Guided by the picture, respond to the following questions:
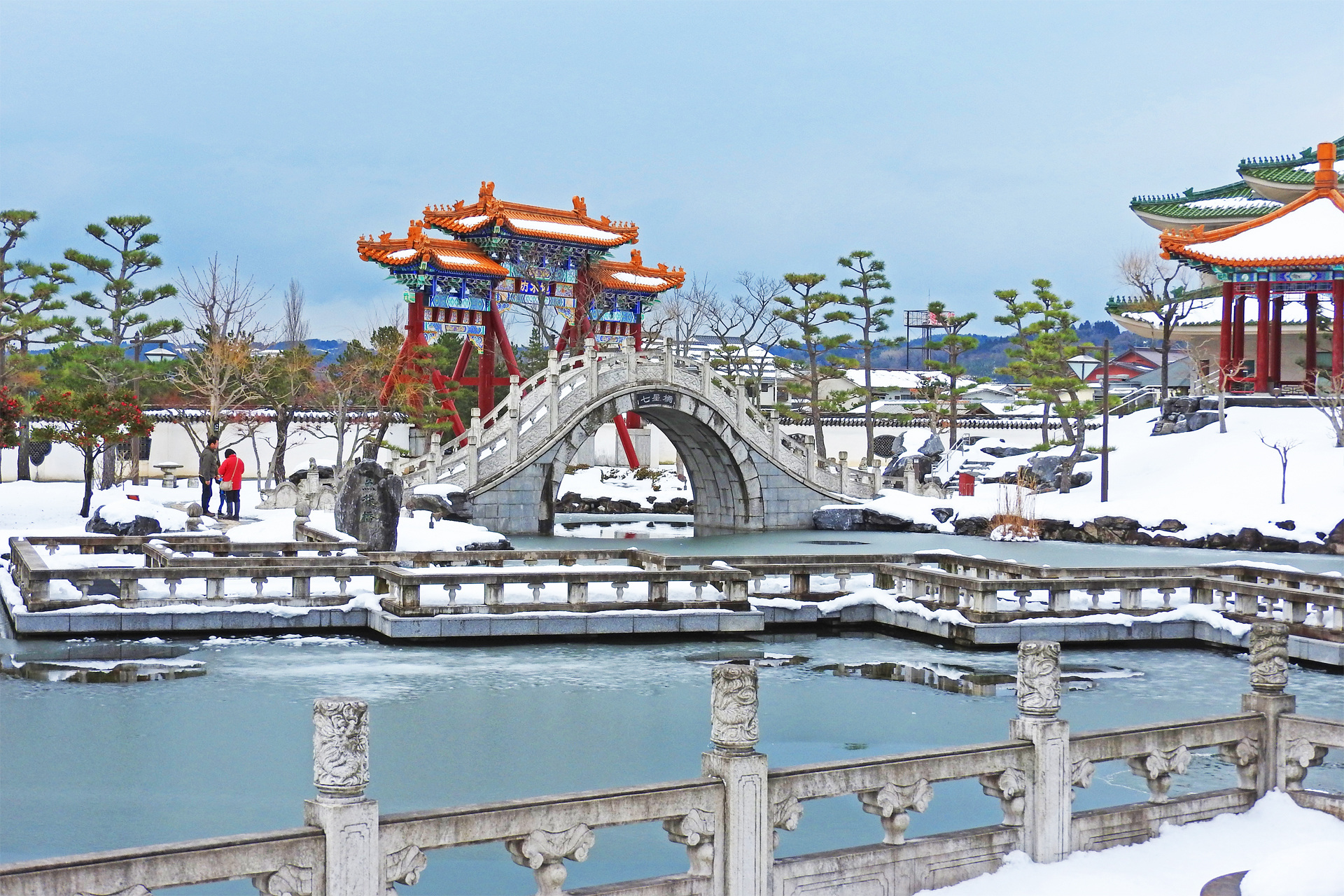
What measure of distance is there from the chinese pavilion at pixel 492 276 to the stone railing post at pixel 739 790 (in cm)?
3323

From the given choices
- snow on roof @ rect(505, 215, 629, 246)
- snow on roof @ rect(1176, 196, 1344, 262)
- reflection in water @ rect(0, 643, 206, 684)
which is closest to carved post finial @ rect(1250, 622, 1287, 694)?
reflection in water @ rect(0, 643, 206, 684)

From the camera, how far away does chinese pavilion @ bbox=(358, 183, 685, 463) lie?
40.5m

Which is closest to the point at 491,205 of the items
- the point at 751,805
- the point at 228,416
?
the point at 228,416

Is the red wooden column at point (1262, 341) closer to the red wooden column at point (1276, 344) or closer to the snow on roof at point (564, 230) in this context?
the red wooden column at point (1276, 344)

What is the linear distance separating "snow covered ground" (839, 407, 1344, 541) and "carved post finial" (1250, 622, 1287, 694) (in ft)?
78.9

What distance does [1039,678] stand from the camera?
7297mm

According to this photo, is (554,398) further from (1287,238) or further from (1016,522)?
(1287,238)

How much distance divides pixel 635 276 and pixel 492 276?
6.63 m

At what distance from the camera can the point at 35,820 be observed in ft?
30.3

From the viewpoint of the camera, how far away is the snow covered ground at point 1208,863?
6.23 meters

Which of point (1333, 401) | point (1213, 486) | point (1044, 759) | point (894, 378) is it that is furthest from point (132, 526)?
point (894, 378)

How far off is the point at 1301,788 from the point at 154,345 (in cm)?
7125

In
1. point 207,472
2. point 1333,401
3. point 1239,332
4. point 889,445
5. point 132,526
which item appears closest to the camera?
point 132,526

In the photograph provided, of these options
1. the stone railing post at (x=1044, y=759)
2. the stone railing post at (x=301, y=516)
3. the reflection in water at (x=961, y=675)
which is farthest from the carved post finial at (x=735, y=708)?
the stone railing post at (x=301, y=516)
